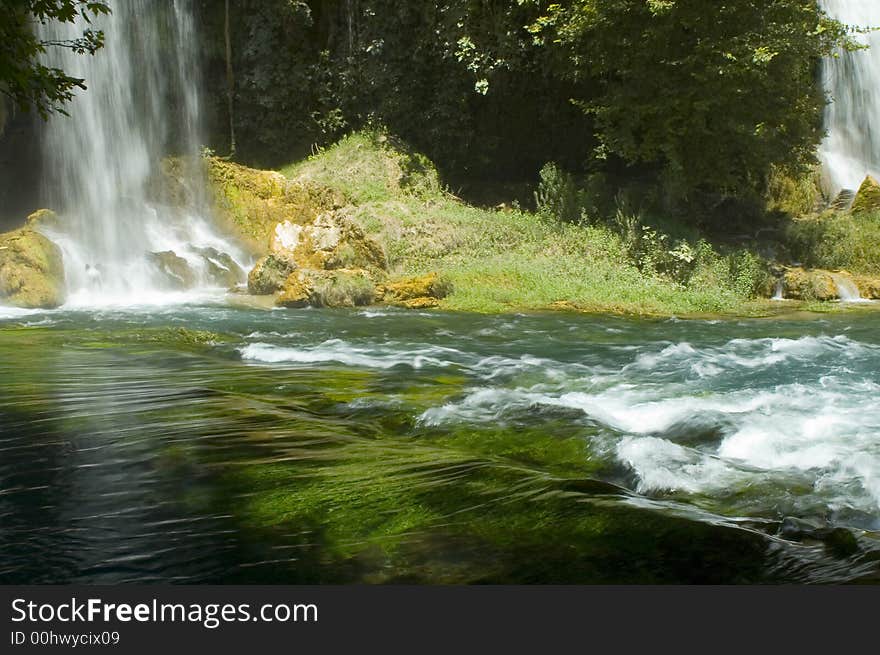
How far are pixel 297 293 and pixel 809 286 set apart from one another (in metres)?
9.25

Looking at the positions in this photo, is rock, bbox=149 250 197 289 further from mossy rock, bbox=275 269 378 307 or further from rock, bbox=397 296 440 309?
rock, bbox=397 296 440 309

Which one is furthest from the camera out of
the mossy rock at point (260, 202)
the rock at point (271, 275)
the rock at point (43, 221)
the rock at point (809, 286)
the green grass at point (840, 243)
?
the mossy rock at point (260, 202)

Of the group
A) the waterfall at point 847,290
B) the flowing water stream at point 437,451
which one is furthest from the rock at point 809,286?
the flowing water stream at point 437,451

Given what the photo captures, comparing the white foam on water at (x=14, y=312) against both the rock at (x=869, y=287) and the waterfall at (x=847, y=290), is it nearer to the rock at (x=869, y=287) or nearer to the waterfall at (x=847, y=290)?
the waterfall at (x=847, y=290)

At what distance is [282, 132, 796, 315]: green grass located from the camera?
15.7m

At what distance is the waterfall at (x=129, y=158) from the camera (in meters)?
17.8

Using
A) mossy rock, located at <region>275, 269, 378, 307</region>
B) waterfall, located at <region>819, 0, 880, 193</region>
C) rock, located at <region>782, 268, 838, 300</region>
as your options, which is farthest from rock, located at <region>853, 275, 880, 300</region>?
mossy rock, located at <region>275, 269, 378, 307</region>

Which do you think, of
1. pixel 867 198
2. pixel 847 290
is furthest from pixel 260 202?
pixel 867 198

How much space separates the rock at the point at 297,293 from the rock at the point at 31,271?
392 centimetres

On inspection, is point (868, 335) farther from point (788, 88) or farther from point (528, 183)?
point (528, 183)

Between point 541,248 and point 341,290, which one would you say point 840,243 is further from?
point 341,290

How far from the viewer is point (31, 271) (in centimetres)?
1573

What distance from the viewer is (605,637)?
262 cm

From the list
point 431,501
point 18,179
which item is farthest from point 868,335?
point 18,179
